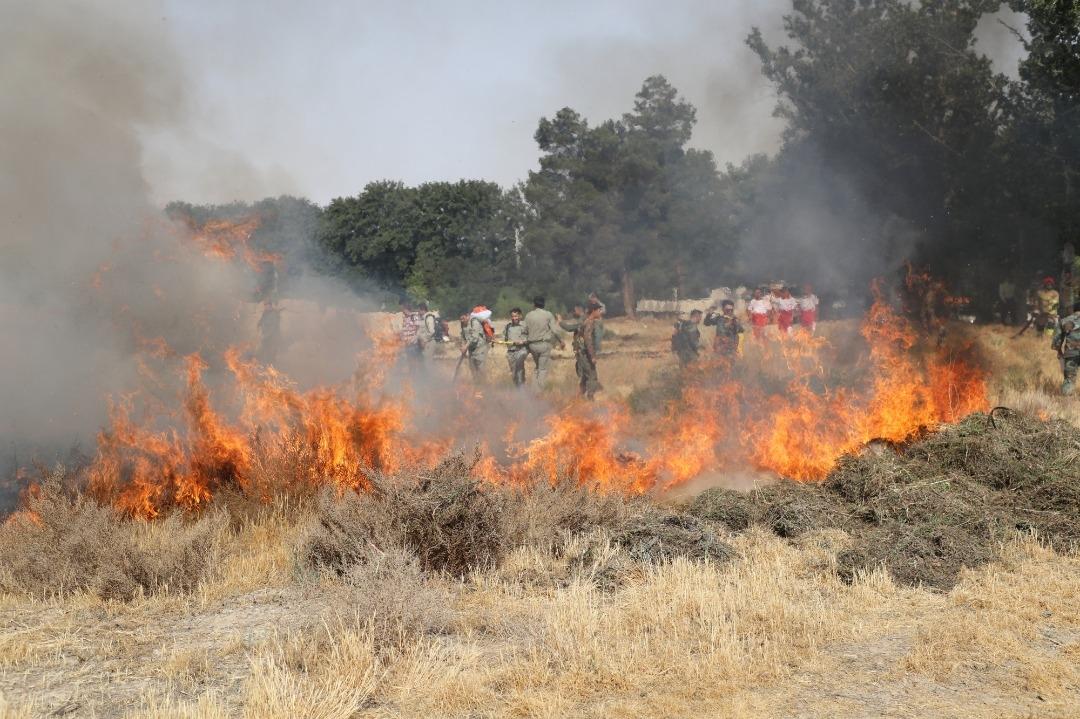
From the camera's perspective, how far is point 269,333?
9578 mm

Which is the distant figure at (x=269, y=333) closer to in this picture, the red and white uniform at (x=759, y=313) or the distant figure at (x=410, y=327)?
the distant figure at (x=410, y=327)

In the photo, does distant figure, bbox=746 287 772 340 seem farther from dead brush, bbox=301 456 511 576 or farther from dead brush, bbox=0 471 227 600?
dead brush, bbox=0 471 227 600

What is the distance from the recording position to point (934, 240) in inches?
997

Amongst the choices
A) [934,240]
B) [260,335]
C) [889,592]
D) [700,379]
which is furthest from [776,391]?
[934,240]

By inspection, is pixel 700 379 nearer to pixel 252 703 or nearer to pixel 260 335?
pixel 260 335

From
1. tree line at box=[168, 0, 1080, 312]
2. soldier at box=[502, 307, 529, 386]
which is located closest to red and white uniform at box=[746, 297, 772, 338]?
tree line at box=[168, 0, 1080, 312]

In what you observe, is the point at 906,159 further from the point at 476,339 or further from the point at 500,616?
the point at 500,616

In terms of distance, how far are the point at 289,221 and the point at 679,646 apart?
9.53 metres

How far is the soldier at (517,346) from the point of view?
1656cm

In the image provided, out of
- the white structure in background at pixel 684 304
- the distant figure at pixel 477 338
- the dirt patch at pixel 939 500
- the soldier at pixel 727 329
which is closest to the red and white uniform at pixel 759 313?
the soldier at pixel 727 329

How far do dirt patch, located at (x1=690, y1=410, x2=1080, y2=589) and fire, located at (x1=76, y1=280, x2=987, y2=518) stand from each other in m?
1.07

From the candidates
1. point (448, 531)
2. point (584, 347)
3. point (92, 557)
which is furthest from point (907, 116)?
point (92, 557)

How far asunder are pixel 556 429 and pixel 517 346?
7.27m

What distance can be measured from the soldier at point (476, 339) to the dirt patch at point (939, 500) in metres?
9.42
